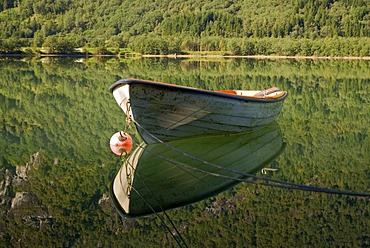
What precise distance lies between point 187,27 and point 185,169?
404 feet

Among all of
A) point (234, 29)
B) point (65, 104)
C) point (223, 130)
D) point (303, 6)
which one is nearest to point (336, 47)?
point (234, 29)

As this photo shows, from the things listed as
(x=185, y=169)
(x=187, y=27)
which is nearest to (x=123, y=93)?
(x=185, y=169)

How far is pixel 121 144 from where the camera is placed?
43.0ft

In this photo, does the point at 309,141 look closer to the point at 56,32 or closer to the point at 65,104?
the point at 65,104

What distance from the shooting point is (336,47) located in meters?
90.1

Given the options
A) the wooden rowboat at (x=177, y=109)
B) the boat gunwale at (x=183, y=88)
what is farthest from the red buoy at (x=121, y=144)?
the boat gunwale at (x=183, y=88)

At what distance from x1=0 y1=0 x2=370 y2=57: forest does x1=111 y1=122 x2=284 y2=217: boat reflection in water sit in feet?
258

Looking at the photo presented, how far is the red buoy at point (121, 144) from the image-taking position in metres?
13.1

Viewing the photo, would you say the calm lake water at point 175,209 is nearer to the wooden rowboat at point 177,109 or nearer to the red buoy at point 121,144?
the red buoy at point 121,144

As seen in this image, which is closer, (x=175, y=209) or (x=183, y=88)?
(x=175, y=209)

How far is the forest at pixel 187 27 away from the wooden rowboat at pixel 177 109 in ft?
258

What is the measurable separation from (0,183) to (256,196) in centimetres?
528

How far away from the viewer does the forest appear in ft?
316

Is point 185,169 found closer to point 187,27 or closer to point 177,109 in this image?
point 177,109
